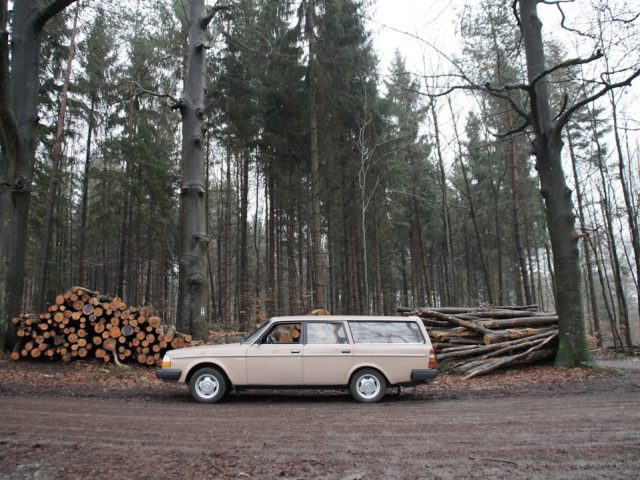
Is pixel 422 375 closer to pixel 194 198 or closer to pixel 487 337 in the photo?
pixel 487 337

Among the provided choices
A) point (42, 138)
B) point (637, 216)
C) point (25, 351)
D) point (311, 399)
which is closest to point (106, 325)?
point (25, 351)

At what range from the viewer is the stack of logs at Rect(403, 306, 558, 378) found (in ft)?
36.0

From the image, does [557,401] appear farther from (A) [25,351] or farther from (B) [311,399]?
(A) [25,351]

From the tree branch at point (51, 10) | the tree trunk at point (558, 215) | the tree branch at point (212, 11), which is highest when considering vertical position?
the tree branch at point (212, 11)

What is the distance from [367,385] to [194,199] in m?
6.90

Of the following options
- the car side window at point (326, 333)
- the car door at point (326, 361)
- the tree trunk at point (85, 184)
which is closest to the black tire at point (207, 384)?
the car door at point (326, 361)

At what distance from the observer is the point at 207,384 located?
7727mm

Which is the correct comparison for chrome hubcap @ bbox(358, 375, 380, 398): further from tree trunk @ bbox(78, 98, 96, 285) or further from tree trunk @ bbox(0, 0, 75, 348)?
tree trunk @ bbox(78, 98, 96, 285)

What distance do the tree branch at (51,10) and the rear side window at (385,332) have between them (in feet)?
33.6

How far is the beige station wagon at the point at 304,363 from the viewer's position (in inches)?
304

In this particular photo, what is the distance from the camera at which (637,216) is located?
21.0 metres

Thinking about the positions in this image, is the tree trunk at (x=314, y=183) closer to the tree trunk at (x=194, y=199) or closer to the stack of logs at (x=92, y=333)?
the tree trunk at (x=194, y=199)

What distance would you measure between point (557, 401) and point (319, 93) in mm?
15028

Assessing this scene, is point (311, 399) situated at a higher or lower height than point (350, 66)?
lower
